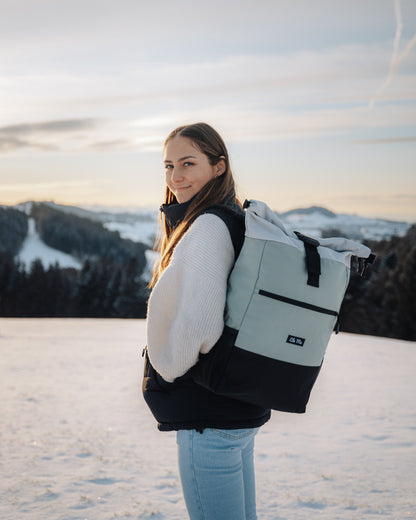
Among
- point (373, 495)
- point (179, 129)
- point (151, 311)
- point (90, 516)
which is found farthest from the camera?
point (373, 495)

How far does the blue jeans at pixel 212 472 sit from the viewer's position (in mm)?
1443

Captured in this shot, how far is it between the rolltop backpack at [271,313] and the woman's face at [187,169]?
0.87 ft

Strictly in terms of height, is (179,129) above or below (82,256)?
above

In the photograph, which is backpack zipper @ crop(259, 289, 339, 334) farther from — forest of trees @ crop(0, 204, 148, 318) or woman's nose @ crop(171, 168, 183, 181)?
forest of trees @ crop(0, 204, 148, 318)

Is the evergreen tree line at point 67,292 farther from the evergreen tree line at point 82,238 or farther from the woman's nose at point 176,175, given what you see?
the evergreen tree line at point 82,238

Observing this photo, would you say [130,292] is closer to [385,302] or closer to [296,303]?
[385,302]

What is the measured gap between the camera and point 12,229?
89.1 meters

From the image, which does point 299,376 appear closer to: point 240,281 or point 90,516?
point 240,281

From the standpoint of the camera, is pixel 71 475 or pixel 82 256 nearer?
pixel 71 475

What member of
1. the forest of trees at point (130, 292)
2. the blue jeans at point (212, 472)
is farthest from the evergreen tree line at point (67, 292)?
the blue jeans at point (212, 472)

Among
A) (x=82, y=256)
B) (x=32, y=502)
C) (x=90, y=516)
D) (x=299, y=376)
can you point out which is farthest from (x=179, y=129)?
(x=82, y=256)

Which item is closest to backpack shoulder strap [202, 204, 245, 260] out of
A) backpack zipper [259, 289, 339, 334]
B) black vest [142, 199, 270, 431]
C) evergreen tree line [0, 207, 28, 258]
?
black vest [142, 199, 270, 431]

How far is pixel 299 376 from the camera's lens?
1.50 metres

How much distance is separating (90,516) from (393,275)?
2708 cm
